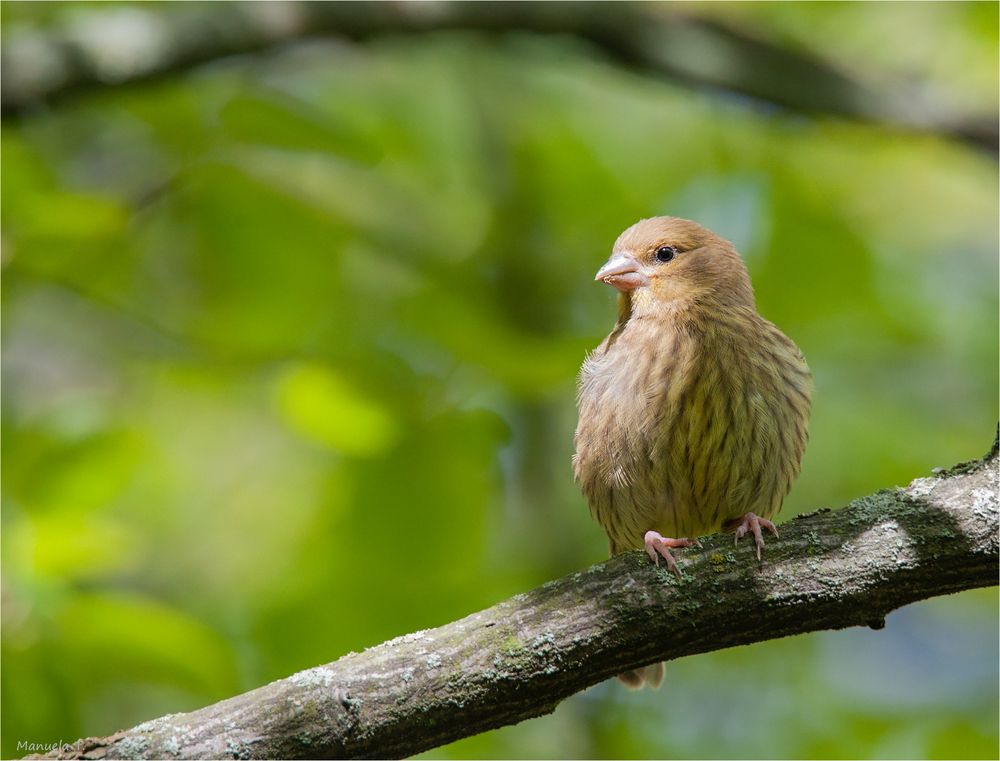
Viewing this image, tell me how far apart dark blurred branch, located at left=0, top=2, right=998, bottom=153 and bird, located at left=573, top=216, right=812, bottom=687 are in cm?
148

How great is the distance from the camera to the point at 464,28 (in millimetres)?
6145

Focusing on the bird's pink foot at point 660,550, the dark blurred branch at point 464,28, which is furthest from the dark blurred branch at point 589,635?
the dark blurred branch at point 464,28

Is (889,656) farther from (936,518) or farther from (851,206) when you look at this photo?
(936,518)

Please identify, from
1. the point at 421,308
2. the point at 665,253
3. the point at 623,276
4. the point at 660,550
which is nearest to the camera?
the point at 660,550

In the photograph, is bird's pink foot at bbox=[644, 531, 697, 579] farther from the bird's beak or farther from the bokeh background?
the bird's beak

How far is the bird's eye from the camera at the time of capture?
584 cm

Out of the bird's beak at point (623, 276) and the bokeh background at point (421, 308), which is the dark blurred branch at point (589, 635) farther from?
the bird's beak at point (623, 276)

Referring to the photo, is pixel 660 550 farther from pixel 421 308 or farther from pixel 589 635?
pixel 421 308

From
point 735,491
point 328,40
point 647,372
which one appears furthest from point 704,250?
point 328,40

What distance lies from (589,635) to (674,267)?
103 inches

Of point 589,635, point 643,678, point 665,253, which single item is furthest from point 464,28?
point 589,635

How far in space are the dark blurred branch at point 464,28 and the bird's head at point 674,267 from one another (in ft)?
3.12

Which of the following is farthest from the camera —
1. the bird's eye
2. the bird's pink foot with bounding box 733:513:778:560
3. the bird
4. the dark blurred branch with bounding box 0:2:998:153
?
the bird's eye

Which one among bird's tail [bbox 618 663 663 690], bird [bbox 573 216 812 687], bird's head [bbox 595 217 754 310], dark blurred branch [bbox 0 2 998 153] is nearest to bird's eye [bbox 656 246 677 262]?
bird's head [bbox 595 217 754 310]
